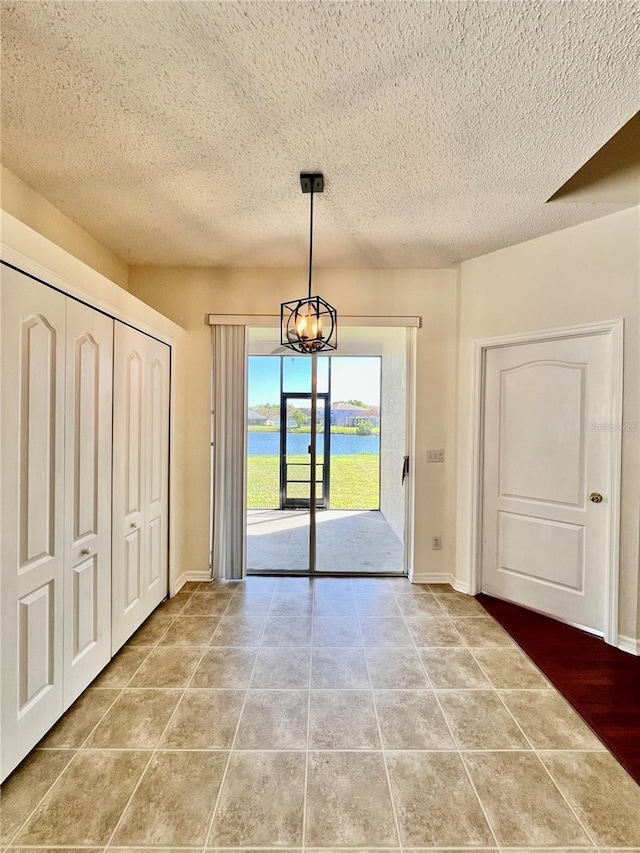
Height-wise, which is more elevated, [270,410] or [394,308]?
[394,308]

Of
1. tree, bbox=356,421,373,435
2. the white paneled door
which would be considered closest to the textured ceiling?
the white paneled door

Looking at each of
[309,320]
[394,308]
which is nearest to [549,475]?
[394,308]

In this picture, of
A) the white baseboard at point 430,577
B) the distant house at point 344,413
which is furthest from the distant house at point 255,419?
the white baseboard at point 430,577

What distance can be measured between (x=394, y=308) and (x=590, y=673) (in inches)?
115

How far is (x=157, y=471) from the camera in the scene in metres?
2.74

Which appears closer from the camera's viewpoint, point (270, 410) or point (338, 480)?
point (270, 410)

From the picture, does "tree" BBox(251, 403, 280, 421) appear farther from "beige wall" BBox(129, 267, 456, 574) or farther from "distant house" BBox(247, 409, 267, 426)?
"beige wall" BBox(129, 267, 456, 574)

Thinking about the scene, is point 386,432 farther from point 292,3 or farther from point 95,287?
point 292,3

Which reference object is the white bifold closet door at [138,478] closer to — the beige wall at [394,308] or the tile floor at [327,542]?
the beige wall at [394,308]

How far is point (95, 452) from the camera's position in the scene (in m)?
1.95

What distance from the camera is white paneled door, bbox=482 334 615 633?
246cm

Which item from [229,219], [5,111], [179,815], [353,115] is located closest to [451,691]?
[179,815]

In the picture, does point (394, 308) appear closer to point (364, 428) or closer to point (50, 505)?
point (364, 428)

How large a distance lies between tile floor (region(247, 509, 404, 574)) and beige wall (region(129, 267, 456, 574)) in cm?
46
